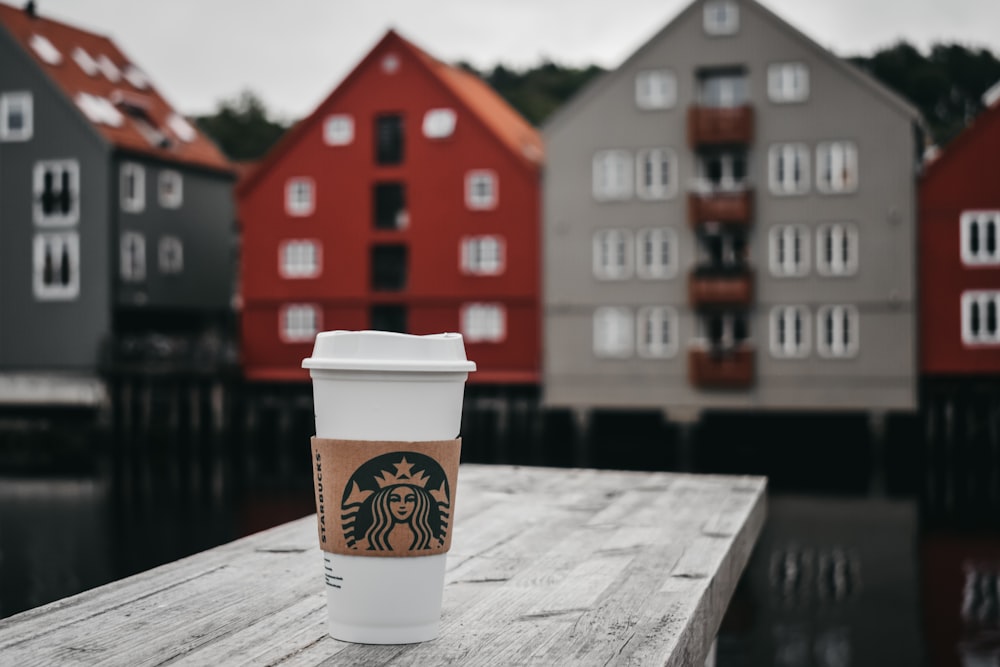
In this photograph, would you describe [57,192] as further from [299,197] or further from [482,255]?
[482,255]

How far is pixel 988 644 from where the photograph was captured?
49.4 ft

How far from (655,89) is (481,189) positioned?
21.3ft

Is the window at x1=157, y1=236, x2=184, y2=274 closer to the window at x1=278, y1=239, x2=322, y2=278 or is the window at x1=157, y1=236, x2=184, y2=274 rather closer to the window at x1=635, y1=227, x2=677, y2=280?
the window at x1=278, y1=239, x2=322, y2=278

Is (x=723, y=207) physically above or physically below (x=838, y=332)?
above

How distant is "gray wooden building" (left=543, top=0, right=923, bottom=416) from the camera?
3809 cm

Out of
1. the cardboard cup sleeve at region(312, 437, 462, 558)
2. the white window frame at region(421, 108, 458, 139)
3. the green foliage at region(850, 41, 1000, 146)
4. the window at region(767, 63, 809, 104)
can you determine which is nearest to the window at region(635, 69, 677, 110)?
the window at region(767, 63, 809, 104)

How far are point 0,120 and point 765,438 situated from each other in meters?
29.4

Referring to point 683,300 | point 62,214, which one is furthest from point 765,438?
point 62,214

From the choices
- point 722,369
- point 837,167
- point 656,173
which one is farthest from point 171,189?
point 837,167

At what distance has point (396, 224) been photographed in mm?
42844

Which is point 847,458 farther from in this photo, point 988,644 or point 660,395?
point 988,644

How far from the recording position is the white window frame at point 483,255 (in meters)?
41.2

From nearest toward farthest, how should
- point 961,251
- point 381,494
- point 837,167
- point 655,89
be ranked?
point 381,494
point 961,251
point 837,167
point 655,89

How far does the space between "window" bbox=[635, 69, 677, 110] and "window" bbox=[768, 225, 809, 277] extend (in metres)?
5.27
